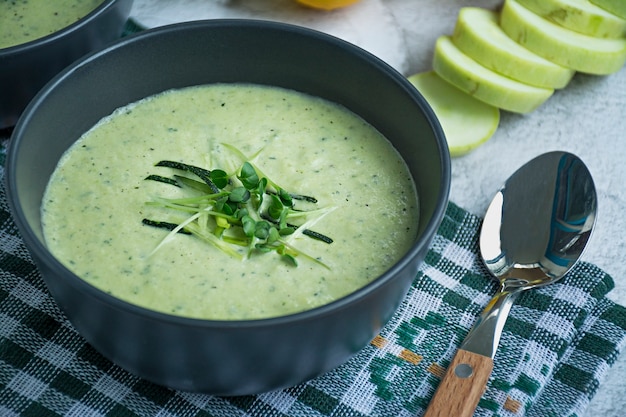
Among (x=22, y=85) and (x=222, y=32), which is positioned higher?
(x=222, y=32)

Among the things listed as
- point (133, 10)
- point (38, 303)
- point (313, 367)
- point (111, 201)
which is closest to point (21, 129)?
point (111, 201)

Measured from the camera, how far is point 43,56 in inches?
82.4

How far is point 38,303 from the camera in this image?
1.86 meters

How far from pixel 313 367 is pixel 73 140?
761 millimetres

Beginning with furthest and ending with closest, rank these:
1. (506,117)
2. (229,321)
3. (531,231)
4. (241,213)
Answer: (506,117), (531,231), (241,213), (229,321)

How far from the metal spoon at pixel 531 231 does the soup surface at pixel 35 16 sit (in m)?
1.22

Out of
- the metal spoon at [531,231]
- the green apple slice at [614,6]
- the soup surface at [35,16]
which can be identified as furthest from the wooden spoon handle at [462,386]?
the soup surface at [35,16]

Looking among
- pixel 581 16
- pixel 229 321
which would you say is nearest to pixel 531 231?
pixel 581 16

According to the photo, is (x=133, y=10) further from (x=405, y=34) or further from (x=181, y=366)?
(x=181, y=366)

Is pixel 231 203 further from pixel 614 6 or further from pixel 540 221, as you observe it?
pixel 614 6

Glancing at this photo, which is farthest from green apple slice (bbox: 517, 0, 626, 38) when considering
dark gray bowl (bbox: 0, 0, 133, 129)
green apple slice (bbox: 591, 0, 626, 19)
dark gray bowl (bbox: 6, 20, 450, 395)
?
dark gray bowl (bbox: 0, 0, 133, 129)

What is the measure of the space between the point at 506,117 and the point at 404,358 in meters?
0.91

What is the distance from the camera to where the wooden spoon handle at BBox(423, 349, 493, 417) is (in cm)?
168

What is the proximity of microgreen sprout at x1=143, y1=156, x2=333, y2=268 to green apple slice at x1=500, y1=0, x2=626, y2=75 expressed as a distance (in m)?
0.94
